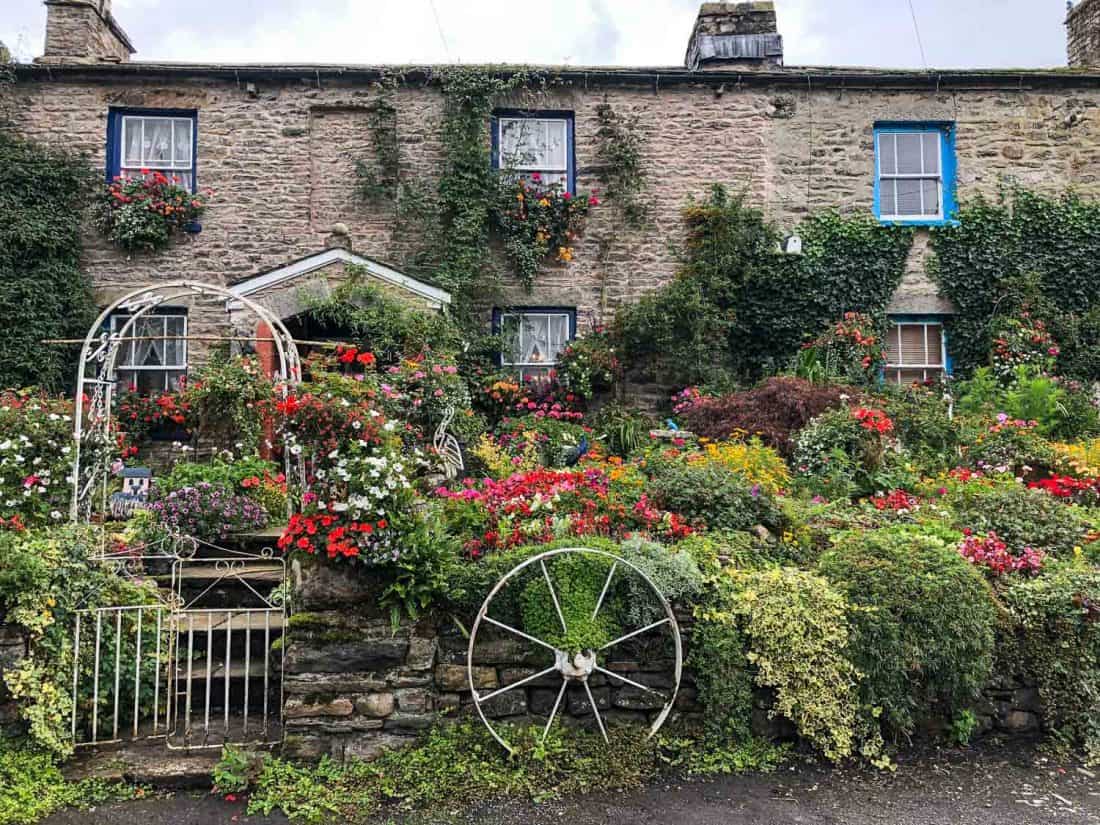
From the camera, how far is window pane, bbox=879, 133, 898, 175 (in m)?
12.6

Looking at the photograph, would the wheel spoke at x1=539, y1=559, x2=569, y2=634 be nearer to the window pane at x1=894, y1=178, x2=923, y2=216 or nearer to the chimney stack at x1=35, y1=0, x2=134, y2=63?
the window pane at x1=894, y1=178, x2=923, y2=216

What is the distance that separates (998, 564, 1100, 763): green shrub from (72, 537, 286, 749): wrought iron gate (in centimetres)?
451

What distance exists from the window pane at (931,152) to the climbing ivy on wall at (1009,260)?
0.87 meters

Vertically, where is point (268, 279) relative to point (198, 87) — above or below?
below

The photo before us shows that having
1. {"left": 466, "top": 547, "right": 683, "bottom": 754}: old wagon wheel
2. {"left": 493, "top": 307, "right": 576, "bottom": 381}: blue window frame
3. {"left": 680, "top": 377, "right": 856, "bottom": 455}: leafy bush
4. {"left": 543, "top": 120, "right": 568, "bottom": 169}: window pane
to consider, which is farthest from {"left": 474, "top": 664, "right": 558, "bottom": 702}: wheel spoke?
{"left": 543, "top": 120, "right": 568, "bottom": 169}: window pane

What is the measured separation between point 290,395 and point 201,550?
2844 mm

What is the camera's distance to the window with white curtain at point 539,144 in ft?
40.4

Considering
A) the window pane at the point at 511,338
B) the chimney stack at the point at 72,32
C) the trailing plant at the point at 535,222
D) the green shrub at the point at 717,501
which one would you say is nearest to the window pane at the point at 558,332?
the window pane at the point at 511,338

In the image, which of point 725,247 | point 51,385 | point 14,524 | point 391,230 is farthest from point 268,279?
point 725,247

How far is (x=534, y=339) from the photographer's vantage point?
1217 centimetres

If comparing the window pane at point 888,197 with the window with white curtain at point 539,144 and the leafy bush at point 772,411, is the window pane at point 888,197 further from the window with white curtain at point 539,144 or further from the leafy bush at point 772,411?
the window with white curtain at point 539,144

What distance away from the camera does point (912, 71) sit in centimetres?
1234

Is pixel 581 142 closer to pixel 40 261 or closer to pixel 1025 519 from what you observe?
pixel 40 261

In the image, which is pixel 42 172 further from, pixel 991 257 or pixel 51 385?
pixel 991 257
